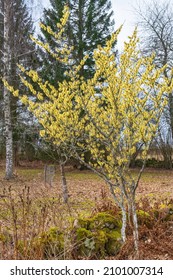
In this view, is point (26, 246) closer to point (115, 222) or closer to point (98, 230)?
point (98, 230)

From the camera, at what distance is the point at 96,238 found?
11.3 feet

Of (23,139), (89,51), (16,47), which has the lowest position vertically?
(23,139)

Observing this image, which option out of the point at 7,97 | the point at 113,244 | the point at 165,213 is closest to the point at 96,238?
the point at 113,244

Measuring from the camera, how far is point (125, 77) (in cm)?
343

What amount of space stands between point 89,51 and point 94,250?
1469 centimetres

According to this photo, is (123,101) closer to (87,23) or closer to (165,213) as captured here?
(165,213)

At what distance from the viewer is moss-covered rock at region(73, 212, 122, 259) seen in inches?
131

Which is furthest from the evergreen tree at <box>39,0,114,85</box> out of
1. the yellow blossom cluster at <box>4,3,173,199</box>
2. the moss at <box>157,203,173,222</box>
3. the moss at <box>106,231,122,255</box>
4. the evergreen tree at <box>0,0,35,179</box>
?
the moss at <box>106,231,122,255</box>

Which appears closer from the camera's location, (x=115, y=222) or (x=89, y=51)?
(x=115, y=222)

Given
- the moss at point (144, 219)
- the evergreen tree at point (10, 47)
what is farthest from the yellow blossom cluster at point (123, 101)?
the evergreen tree at point (10, 47)

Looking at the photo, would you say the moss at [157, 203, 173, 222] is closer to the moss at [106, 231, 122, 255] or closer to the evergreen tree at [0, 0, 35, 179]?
the moss at [106, 231, 122, 255]

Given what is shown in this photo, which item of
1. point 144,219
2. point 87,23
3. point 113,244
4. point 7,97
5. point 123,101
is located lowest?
point 113,244

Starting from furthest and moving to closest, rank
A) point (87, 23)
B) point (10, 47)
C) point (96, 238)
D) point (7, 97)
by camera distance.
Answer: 1. point (87, 23)
2. point (10, 47)
3. point (7, 97)
4. point (96, 238)
